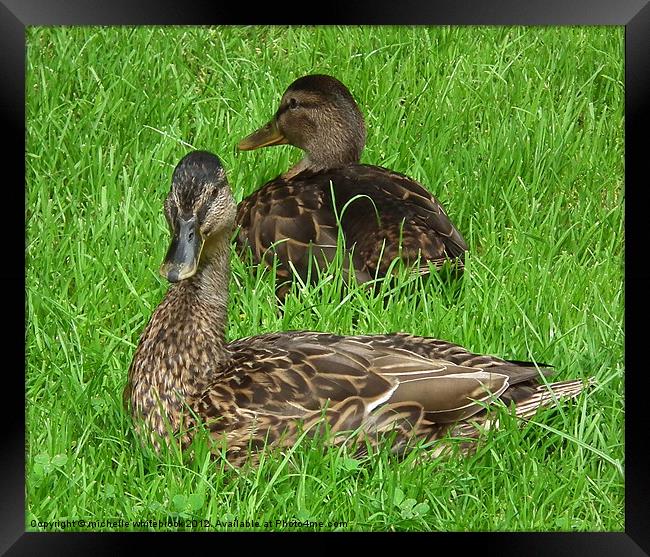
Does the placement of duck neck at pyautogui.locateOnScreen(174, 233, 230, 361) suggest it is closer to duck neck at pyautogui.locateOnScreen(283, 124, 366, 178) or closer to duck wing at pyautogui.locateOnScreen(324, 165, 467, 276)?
duck wing at pyautogui.locateOnScreen(324, 165, 467, 276)

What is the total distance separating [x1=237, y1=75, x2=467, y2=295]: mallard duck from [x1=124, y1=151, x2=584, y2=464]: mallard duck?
806mm

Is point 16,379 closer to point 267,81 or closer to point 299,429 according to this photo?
point 299,429

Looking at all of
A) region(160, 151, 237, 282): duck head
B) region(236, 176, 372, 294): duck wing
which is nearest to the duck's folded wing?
region(236, 176, 372, 294): duck wing

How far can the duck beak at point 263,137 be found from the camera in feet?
19.7

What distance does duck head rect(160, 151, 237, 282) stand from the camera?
15.4 ft

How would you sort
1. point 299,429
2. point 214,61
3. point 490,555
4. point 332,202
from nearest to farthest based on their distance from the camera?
1. point 490,555
2. point 299,429
3. point 214,61
4. point 332,202

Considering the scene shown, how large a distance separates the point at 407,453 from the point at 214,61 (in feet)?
5.04

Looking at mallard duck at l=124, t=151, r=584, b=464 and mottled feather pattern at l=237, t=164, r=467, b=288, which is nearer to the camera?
mallard duck at l=124, t=151, r=584, b=464

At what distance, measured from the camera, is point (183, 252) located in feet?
15.4

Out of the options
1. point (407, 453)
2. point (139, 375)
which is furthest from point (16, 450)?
point (407, 453)

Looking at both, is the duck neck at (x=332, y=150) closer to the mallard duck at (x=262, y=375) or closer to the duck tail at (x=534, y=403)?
the mallard duck at (x=262, y=375)

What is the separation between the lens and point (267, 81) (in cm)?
544
